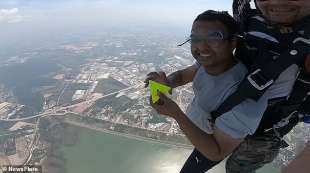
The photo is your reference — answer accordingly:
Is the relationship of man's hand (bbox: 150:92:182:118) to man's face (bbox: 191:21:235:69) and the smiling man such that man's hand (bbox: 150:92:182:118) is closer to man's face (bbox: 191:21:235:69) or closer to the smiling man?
the smiling man

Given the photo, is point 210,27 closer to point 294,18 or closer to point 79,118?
point 294,18

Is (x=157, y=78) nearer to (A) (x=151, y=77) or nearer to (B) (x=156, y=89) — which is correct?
(A) (x=151, y=77)

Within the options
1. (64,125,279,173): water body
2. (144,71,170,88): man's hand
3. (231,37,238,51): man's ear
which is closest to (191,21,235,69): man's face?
(231,37,238,51): man's ear

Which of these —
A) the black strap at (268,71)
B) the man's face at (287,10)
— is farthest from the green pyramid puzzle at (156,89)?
the man's face at (287,10)

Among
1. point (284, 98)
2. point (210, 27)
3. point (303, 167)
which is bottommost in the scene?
point (303, 167)

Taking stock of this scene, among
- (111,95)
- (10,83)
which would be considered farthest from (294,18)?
(10,83)

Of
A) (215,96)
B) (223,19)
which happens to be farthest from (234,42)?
(215,96)

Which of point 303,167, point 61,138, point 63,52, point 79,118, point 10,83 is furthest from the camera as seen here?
point 63,52
